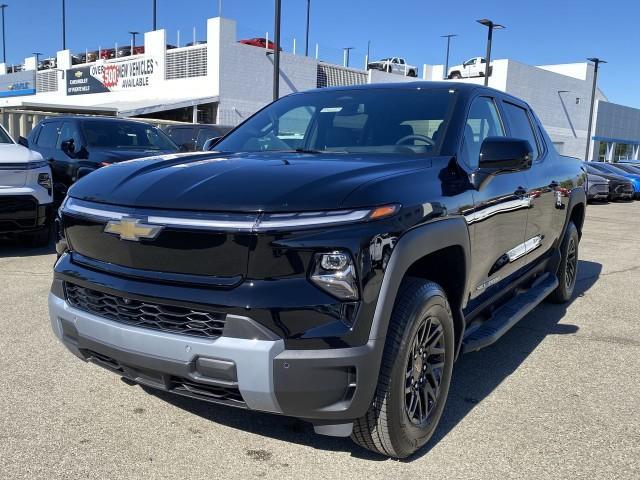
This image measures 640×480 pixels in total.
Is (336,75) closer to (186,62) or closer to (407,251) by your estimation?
(186,62)

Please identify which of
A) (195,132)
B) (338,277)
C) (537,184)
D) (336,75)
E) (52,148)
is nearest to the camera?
(338,277)

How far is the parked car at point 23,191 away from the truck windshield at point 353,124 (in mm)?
4017

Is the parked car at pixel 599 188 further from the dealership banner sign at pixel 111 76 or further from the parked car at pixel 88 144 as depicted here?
the dealership banner sign at pixel 111 76

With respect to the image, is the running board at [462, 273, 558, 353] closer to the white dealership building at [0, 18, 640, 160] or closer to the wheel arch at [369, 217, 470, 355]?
the wheel arch at [369, 217, 470, 355]

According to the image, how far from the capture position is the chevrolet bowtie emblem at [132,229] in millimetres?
2455

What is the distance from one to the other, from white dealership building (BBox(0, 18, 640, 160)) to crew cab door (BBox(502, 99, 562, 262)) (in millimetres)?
16213

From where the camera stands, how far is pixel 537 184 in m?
4.33

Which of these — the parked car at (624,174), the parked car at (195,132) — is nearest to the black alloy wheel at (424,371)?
the parked car at (195,132)

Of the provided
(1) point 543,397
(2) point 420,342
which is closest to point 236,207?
(2) point 420,342

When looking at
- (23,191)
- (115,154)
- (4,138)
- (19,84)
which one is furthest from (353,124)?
(19,84)

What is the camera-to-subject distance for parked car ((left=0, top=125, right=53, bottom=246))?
688cm

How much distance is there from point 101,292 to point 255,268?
2.58 ft

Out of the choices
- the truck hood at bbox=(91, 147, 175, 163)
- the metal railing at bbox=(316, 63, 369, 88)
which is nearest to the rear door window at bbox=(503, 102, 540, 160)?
the truck hood at bbox=(91, 147, 175, 163)

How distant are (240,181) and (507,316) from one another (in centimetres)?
217
